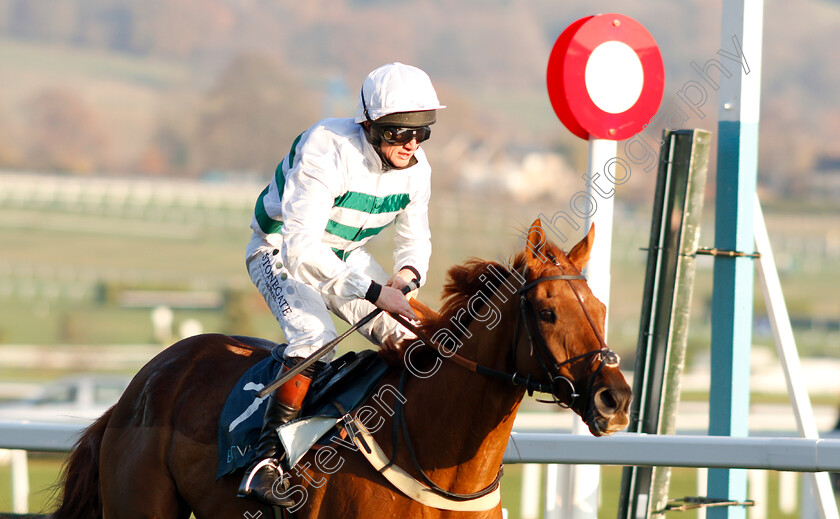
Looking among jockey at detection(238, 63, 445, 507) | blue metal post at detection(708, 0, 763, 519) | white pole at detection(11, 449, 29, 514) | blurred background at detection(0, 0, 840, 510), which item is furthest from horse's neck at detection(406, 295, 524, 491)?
blurred background at detection(0, 0, 840, 510)

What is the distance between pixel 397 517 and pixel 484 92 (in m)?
103

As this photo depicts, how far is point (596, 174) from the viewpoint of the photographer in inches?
157

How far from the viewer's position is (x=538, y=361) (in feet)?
10.00

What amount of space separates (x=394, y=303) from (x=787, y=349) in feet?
5.98

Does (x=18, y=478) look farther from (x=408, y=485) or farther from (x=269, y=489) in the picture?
(x=408, y=485)

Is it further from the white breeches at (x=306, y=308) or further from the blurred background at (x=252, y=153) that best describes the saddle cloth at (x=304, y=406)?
the blurred background at (x=252, y=153)

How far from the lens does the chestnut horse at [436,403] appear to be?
300 centimetres

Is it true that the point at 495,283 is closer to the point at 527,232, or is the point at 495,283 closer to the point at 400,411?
the point at 527,232

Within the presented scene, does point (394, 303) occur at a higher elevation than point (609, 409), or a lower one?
higher

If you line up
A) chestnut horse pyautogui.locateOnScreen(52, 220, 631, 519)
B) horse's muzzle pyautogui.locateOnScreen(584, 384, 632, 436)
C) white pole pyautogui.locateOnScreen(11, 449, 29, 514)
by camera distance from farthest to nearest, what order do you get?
white pole pyautogui.locateOnScreen(11, 449, 29, 514) < chestnut horse pyautogui.locateOnScreen(52, 220, 631, 519) < horse's muzzle pyautogui.locateOnScreen(584, 384, 632, 436)

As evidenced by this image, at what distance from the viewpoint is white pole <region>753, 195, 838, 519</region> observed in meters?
4.02

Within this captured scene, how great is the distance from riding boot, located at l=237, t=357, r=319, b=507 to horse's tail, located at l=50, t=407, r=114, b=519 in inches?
34.8

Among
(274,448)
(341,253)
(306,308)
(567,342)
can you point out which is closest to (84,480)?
(274,448)

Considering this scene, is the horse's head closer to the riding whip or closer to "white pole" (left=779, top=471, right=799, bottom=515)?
the riding whip
